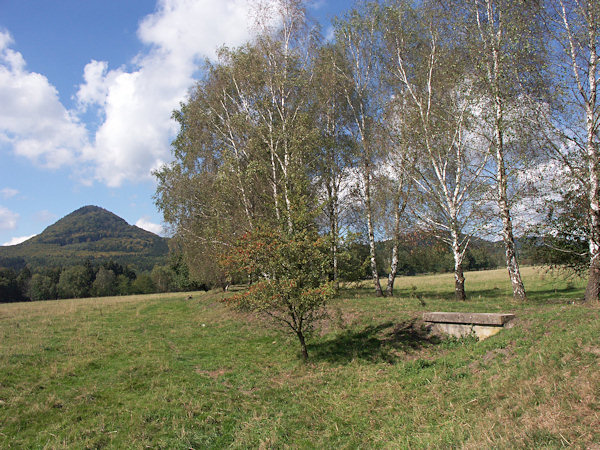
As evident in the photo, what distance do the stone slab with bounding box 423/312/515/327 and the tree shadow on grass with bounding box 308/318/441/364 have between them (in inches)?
25.5

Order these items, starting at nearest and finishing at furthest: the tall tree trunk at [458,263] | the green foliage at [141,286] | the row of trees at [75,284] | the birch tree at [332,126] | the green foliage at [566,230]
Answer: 1. the green foliage at [566,230]
2. the tall tree trunk at [458,263]
3. the birch tree at [332,126]
4. the row of trees at [75,284]
5. the green foliage at [141,286]

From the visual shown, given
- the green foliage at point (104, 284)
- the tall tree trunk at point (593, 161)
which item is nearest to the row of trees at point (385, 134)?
the tall tree trunk at point (593, 161)

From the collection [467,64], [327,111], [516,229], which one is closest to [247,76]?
[327,111]

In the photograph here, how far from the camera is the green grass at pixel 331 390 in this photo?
6.37 metres

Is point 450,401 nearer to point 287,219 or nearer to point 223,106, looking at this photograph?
point 287,219

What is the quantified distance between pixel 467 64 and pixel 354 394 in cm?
1756

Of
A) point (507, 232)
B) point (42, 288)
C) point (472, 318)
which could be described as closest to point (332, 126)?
point (507, 232)

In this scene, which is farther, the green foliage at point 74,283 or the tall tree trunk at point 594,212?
the green foliage at point 74,283

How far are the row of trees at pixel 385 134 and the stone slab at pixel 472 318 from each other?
4005 millimetres

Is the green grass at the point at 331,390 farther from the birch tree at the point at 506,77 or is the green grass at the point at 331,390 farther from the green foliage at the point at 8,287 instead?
the green foliage at the point at 8,287

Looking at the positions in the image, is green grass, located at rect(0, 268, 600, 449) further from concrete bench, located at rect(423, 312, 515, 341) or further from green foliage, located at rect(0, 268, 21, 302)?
green foliage, located at rect(0, 268, 21, 302)

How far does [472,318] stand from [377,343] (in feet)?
11.3

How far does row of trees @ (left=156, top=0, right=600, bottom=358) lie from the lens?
46.0 ft

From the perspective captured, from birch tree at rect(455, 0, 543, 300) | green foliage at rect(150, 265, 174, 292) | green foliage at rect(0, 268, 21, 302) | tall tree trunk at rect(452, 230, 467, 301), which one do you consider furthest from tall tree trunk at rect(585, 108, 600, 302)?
green foliage at rect(0, 268, 21, 302)
